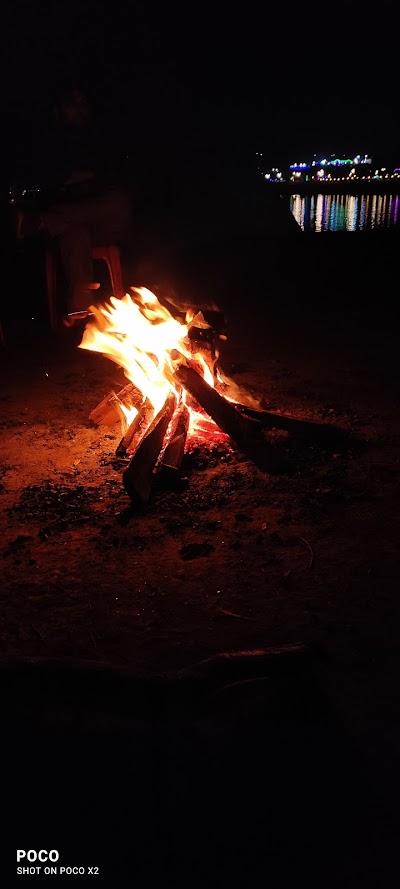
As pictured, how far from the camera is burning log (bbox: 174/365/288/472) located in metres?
3.87

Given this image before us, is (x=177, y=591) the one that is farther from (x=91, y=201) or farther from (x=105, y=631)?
(x=91, y=201)

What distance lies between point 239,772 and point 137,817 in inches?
13.5

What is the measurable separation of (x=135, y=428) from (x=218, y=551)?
4.72ft

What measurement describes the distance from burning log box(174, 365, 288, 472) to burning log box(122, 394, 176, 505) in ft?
0.93

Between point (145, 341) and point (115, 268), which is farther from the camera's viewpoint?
point (115, 268)

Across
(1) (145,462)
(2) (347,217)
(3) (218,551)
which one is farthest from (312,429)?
(2) (347,217)

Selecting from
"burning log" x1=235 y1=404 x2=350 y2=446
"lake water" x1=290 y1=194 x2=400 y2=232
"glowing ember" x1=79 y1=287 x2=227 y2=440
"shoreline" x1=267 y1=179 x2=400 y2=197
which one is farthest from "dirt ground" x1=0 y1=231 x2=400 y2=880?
"shoreline" x1=267 y1=179 x2=400 y2=197

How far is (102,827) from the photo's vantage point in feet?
5.73

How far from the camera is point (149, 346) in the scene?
465cm

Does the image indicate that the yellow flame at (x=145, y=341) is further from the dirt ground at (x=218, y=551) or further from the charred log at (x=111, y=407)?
the dirt ground at (x=218, y=551)

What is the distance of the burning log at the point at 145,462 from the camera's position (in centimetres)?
347

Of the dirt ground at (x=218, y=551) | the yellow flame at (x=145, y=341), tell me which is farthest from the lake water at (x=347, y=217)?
the dirt ground at (x=218, y=551)

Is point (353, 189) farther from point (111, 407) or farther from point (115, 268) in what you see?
point (111, 407)

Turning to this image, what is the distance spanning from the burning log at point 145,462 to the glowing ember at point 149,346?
40 cm
